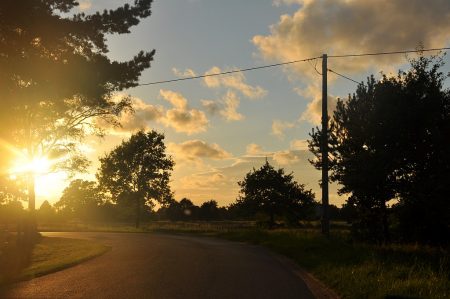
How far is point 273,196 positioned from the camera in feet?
207

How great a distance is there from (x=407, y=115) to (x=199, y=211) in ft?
424

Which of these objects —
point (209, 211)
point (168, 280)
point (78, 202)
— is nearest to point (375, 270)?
point (168, 280)

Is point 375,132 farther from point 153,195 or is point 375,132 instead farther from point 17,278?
point 153,195

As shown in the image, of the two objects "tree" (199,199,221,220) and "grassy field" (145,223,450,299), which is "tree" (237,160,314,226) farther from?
"tree" (199,199,221,220)

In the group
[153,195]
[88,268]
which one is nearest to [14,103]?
[88,268]

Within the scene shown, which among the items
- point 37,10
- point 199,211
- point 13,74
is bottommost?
point 199,211

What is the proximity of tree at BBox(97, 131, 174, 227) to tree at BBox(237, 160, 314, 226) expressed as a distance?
35.0 ft

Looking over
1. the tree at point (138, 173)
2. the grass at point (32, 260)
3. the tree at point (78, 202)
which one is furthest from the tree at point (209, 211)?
the grass at point (32, 260)

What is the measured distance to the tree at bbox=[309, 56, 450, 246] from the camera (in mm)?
21688

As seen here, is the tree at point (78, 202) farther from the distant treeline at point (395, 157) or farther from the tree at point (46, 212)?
the distant treeline at point (395, 157)

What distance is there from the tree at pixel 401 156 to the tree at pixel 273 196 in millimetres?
37504

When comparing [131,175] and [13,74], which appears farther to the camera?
A: [131,175]

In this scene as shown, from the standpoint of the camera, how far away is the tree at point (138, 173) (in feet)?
211

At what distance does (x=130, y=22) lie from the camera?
67.6 ft
